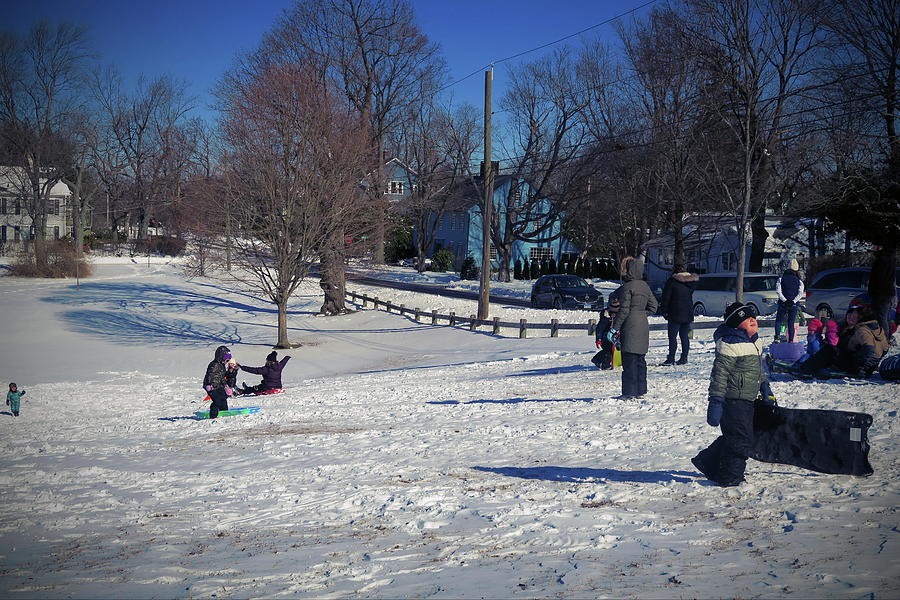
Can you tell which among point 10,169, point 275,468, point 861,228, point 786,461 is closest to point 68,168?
point 10,169

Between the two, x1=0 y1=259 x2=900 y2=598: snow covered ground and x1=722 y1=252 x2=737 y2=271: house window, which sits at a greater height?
x1=722 y1=252 x2=737 y2=271: house window

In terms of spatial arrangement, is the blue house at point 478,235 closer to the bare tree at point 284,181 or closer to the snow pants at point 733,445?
the bare tree at point 284,181

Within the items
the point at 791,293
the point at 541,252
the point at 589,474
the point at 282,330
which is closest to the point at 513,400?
the point at 589,474

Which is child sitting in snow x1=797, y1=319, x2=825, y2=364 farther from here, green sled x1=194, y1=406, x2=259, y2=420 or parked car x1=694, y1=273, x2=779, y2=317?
parked car x1=694, y1=273, x2=779, y2=317

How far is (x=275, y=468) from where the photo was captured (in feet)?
31.5

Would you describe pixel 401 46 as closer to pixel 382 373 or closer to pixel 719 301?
pixel 719 301

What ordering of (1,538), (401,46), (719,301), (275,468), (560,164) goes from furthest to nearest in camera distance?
(560,164) → (401,46) → (719,301) → (275,468) → (1,538)

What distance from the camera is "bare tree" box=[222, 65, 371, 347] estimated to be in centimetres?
2975

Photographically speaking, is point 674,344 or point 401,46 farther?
point 401,46

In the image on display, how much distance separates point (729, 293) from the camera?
93.6ft

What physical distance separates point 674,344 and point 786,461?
805cm

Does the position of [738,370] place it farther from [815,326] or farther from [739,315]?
[815,326]

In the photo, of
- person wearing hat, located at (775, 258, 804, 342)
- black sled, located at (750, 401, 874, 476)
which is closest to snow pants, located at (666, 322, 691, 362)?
person wearing hat, located at (775, 258, 804, 342)

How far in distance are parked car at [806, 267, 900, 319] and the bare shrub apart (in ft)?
150
